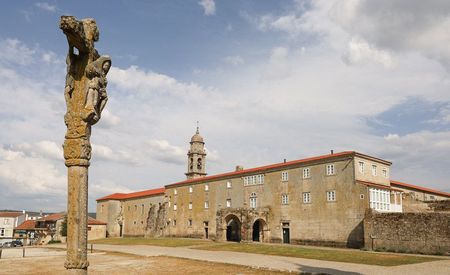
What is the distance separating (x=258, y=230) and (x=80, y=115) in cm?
4356

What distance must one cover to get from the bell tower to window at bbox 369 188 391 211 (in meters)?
41.3

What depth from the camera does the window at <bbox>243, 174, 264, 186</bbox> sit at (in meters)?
48.2

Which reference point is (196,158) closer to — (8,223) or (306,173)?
(306,173)

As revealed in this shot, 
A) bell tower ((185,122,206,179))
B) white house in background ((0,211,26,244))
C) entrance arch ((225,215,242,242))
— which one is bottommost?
white house in background ((0,211,26,244))

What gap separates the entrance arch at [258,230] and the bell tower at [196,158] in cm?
2705

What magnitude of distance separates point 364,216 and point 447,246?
7.31m

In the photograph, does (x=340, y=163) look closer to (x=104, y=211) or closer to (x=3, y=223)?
(x=104, y=211)

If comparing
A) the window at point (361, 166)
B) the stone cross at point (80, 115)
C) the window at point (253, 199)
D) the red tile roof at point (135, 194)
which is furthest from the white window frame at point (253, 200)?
the stone cross at point (80, 115)

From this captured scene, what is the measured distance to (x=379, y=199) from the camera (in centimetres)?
3759

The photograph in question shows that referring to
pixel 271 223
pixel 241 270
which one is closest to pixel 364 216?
pixel 271 223

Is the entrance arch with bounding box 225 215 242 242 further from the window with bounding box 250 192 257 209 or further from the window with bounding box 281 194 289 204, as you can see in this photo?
the window with bounding box 281 194 289 204

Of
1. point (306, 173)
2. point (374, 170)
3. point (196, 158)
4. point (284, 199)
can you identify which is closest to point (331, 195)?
point (306, 173)

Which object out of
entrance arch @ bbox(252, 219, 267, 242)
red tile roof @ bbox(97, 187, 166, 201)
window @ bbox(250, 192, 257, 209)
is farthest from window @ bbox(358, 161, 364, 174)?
red tile roof @ bbox(97, 187, 166, 201)

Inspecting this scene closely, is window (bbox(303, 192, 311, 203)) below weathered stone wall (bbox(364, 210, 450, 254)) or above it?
above
